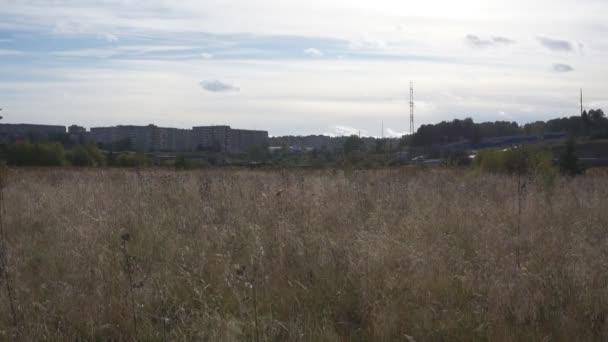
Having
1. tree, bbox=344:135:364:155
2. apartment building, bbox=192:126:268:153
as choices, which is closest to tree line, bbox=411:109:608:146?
apartment building, bbox=192:126:268:153

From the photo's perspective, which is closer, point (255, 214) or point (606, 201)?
point (255, 214)

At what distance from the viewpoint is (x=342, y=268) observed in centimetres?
532

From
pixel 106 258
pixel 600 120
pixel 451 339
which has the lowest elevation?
pixel 451 339

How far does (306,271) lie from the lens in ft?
17.6

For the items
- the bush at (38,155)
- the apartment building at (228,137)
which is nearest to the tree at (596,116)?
the apartment building at (228,137)

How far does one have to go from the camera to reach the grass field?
170 inches

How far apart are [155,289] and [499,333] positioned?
2674 millimetres

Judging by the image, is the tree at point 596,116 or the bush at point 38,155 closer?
the bush at point 38,155

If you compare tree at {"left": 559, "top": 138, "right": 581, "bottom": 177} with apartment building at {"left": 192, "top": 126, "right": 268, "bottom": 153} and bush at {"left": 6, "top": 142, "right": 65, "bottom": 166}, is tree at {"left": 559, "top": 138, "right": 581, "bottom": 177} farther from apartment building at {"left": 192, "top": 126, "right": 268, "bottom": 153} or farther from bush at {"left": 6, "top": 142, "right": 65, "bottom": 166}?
apartment building at {"left": 192, "top": 126, "right": 268, "bottom": 153}

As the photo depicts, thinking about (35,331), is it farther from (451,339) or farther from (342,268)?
(451,339)

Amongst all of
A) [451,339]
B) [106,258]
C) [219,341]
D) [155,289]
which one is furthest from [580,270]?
[106,258]

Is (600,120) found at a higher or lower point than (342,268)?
higher

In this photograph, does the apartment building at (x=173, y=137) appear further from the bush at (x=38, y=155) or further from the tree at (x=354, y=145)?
the tree at (x=354, y=145)

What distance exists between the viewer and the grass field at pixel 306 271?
4320mm
